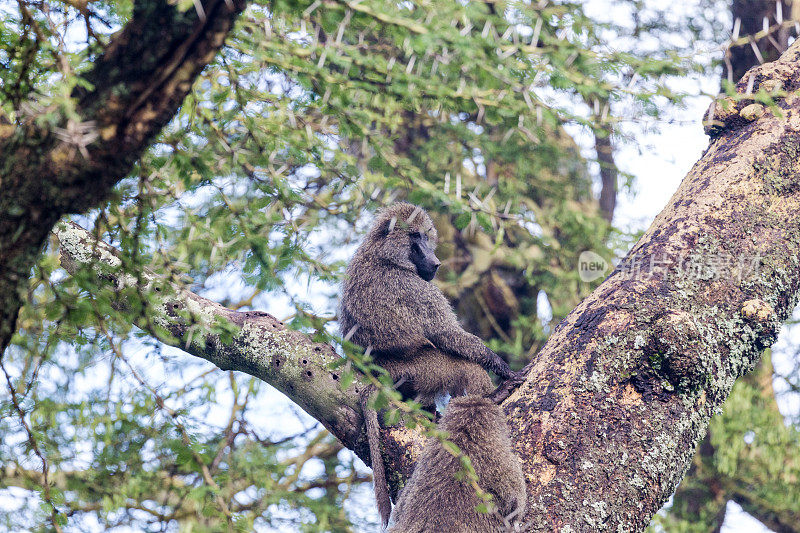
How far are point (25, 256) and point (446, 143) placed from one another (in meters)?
6.39

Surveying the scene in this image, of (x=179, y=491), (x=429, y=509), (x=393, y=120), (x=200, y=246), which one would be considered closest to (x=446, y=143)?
(x=393, y=120)

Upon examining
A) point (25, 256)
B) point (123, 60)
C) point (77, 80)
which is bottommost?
point (25, 256)

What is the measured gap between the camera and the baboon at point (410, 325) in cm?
450

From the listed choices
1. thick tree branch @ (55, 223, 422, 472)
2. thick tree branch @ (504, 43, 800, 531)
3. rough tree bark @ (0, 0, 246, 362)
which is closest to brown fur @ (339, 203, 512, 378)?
thick tree branch @ (55, 223, 422, 472)

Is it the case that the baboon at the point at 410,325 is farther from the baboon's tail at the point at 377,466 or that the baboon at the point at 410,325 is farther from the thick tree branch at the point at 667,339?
the thick tree branch at the point at 667,339

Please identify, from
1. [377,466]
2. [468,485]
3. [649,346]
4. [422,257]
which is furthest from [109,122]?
[422,257]

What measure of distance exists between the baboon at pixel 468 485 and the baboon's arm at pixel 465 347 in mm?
910

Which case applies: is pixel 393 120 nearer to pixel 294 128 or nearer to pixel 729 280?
pixel 294 128

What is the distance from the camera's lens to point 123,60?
217cm

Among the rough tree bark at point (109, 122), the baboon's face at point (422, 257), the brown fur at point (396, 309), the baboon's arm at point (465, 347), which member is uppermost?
the baboon's face at point (422, 257)

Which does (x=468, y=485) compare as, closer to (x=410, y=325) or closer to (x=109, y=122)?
(x=410, y=325)

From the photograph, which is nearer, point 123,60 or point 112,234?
point 123,60

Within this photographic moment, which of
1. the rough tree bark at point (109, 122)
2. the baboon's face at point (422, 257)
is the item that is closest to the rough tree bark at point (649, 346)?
the rough tree bark at point (109, 122)

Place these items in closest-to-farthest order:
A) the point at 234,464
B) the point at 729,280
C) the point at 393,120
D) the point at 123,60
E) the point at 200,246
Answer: the point at 123,60 → the point at 729,280 → the point at 200,246 → the point at 393,120 → the point at 234,464
